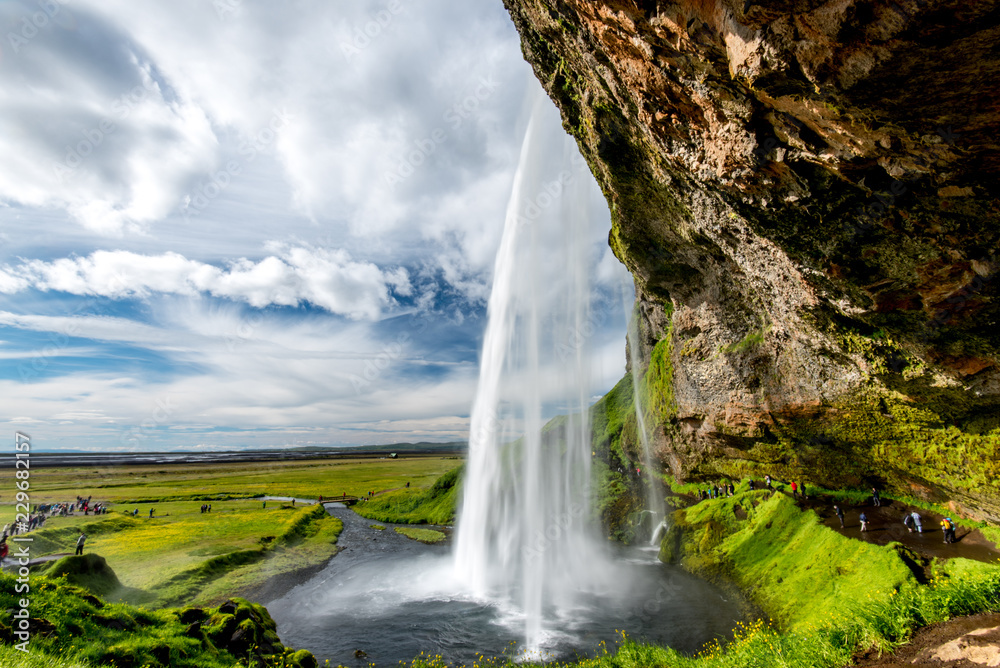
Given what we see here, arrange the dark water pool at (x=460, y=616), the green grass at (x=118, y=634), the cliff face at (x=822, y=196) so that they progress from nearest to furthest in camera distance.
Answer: the cliff face at (x=822, y=196) < the green grass at (x=118, y=634) < the dark water pool at (x=460, y=616)

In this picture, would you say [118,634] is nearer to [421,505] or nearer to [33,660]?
[33,660]

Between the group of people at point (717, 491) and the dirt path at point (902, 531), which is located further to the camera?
the group of people at point (717, 491)

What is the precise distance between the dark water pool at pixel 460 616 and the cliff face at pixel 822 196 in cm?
1145

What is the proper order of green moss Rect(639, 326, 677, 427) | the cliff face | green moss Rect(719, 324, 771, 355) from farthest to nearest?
green moss Rect(639, 326, 677, 427), green moss Rect(719, 324, 771, 355), the cliff face

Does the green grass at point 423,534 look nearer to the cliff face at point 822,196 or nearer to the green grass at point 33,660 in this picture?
the cliff face at point 822,196

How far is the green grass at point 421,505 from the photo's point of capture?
4817 cm

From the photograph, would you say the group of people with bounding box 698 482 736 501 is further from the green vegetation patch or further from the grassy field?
the grassy field

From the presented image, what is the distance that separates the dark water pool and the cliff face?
11.4 meters

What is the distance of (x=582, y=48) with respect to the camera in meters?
15.8

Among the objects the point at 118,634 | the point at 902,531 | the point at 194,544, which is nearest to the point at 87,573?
the point at 118,634

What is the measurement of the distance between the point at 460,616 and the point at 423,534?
21946mm

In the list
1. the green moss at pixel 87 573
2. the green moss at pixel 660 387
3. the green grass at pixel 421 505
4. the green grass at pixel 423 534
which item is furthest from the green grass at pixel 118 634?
the green grass at pixel 421 505

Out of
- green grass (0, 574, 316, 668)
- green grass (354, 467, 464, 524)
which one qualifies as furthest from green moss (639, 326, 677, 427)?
green grass (0, 574, 316, 668)

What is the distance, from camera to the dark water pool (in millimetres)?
17234
